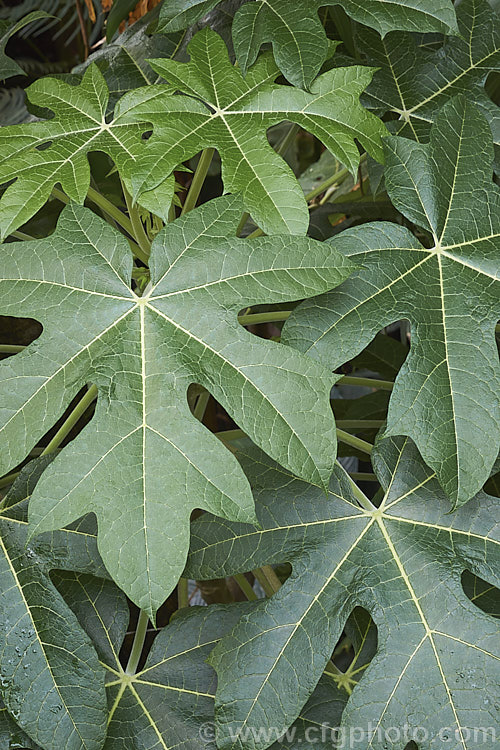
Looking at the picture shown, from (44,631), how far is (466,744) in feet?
1.42

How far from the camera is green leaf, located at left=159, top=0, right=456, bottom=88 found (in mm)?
790

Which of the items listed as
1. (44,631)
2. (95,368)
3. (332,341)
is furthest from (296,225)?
(44,631)

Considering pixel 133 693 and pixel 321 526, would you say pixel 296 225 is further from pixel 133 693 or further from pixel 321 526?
pixel 133 693

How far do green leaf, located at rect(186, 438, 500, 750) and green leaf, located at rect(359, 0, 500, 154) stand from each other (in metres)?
0.47

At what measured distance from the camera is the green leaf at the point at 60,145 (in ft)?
2.43

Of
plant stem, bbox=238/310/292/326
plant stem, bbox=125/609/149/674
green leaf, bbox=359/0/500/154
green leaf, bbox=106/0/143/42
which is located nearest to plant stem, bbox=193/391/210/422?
plant stem, bbox=238/310/292/326

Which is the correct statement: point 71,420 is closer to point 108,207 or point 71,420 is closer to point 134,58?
point 108,207

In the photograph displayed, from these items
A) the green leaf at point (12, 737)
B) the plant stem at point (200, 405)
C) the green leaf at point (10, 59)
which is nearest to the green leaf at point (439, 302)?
Result: the plant stem at point (200, 405)

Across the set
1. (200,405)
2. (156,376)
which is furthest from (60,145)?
(200,405)

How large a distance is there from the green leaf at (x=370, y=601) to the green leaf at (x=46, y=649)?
13 cm

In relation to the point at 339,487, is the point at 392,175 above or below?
above

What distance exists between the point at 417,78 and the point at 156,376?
595 mm

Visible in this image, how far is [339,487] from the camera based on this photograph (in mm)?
771

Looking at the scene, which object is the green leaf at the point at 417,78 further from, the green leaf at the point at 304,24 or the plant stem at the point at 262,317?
the plant stem at the point at 262,317
